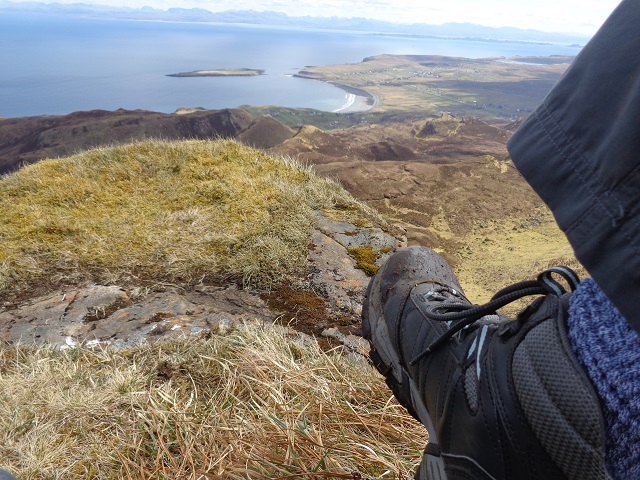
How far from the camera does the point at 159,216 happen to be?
385 cm

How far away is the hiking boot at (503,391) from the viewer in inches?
33.1

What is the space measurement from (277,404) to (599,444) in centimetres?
123

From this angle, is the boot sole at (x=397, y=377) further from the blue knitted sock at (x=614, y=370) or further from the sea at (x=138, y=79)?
the sea at (x=138, y=79)

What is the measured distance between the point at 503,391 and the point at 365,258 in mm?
2539

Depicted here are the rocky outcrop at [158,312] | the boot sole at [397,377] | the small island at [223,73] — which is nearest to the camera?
the boot sole at [397,377]

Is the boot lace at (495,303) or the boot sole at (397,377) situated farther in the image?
the boot sole at (397,377)

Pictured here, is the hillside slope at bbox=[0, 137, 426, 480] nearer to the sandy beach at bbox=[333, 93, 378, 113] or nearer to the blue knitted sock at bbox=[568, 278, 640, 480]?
the blue knitted sock at bbox=[568, 278, 640, 480]

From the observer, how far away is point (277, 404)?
1763 mm

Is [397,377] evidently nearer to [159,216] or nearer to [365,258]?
[365,258]

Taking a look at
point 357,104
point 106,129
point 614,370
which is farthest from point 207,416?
point 357,104

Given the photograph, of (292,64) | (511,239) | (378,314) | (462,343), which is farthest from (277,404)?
(292,64)

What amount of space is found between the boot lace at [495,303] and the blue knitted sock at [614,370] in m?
0.16

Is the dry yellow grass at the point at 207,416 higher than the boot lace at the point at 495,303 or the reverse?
the reverse

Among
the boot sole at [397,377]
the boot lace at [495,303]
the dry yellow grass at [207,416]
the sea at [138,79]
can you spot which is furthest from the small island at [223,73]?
the boot lace at [495,303]
